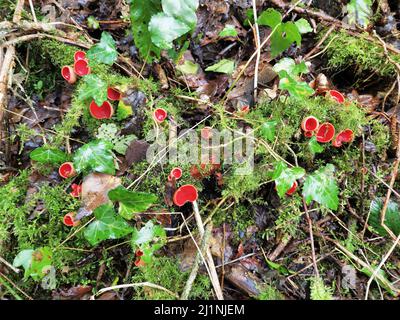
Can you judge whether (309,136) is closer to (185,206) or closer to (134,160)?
(185,206)

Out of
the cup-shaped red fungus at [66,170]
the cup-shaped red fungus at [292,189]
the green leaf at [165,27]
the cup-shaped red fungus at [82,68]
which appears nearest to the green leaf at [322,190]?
the cup-shaped red fungus at [292,189]

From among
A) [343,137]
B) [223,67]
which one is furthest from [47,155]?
[343,137]

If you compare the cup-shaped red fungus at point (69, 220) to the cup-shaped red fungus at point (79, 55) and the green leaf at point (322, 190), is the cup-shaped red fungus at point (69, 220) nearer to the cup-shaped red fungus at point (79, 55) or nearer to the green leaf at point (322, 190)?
the cup-shaped red fungus at point (79, 55)

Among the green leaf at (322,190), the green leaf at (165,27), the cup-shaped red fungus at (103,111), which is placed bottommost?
the cup-shaped red fungus at (103,111)

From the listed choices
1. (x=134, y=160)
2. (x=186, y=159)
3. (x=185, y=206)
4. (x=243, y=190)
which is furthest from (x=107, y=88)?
Result: (x=243, y=190)

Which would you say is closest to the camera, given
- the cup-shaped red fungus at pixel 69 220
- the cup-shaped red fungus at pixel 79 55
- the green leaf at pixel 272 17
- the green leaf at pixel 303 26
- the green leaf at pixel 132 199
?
the green leaf at pixel 132 199

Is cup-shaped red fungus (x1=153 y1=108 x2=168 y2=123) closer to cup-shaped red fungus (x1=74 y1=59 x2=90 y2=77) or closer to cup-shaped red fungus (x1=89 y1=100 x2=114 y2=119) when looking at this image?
cup-shaped red fungus (x1=89 y1=100 x2=114 y2=119)
